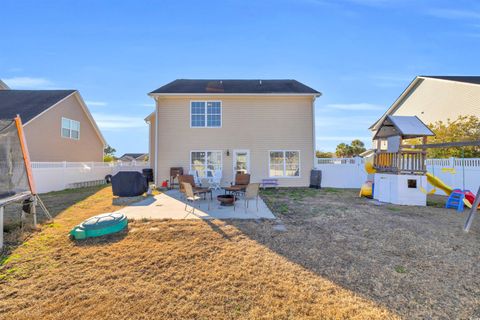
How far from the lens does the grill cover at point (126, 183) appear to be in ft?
29.2

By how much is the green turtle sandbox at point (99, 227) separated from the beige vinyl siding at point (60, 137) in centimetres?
1166

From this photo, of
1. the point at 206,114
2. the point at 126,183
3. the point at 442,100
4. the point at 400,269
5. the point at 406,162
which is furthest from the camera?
the point at 442,100

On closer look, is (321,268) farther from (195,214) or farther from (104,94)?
(104,94)

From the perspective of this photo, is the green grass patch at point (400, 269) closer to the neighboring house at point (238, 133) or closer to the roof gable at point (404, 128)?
the roof gable at point (404, 128)

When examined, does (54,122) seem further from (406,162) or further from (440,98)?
(440,98)

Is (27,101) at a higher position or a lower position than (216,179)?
higher

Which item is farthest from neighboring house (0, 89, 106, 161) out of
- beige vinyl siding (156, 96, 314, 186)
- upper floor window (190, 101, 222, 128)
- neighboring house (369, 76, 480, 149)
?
neighboring house (369, 76, 480, 149)

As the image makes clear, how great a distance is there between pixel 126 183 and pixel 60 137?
31.0 feet

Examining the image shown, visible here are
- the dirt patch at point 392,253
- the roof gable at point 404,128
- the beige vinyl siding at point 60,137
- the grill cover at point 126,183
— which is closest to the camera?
the dirt patch at point 392,253

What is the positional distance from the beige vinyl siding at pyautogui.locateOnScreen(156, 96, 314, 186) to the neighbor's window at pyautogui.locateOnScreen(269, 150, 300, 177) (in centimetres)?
29

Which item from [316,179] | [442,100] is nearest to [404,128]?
[316,179]

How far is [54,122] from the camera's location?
1378cm

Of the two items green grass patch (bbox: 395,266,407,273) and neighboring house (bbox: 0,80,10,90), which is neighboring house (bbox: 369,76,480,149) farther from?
neighboring house (bbox: 0,80,10,90)

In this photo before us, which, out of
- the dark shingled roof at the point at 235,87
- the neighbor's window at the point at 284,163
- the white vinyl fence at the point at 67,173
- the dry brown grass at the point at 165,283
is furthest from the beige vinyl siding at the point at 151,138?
the dry brown grass at the point at 165,283
